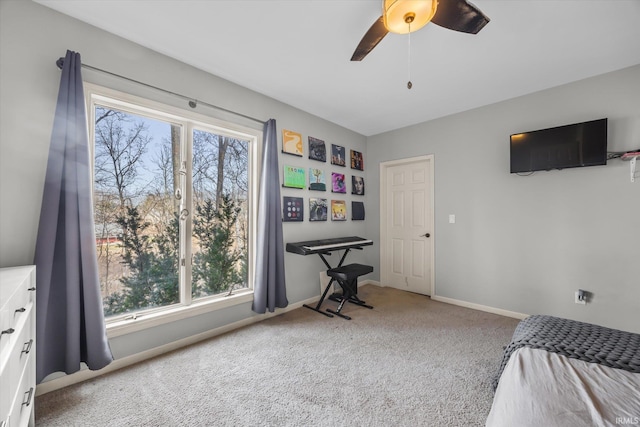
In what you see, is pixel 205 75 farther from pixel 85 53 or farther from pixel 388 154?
pixel 388 154

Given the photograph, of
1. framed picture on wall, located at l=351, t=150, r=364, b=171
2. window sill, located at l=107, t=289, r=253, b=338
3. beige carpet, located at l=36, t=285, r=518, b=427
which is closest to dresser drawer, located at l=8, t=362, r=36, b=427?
beige carpet, located at l=36, t=285, r=518, b=427

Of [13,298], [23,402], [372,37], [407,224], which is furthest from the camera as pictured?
[407,224]

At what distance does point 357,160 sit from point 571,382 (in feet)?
12.1

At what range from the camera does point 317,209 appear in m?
3.59

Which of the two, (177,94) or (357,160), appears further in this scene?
(357,160)

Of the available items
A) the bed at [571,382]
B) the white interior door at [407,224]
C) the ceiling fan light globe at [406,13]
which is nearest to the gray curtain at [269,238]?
the ceiling fan light globe at [406,13]

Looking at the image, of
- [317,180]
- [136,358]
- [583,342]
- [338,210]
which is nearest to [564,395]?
[583,342]

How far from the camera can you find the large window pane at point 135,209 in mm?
2066

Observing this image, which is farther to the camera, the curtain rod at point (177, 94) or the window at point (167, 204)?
the window at point (167, 204)

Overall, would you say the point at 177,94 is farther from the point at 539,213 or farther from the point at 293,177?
the point at 539,213

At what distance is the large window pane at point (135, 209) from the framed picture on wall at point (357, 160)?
2599 mm

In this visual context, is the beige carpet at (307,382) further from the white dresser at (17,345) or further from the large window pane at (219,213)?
the large window pane at (219,213)

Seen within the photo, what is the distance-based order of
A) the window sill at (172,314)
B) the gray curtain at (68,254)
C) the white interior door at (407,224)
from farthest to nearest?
the white interior door at (407,224), the window sill at (172,314), the gray curtain at (68,254)

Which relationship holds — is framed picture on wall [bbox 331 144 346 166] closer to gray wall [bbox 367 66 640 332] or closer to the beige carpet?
gray wall [bbox 367 66 640 332]
